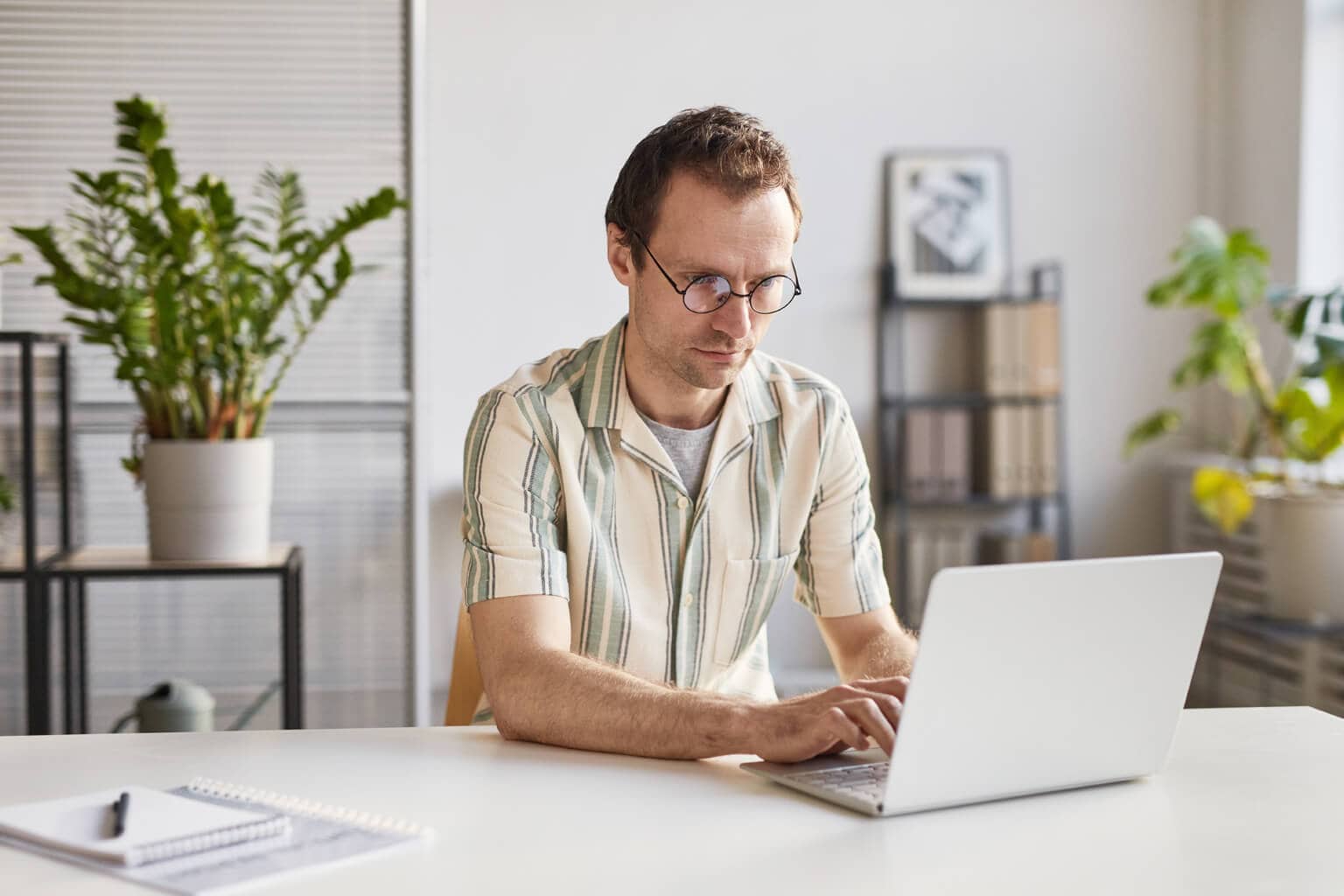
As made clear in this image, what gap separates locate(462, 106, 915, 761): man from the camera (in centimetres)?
158

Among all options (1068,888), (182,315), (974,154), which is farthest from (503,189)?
(1068,888)

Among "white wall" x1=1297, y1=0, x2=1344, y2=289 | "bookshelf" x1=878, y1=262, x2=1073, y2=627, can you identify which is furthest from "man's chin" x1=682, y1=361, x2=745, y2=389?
"white wall" x1=1297, y1=0, x2=1344, y2=289

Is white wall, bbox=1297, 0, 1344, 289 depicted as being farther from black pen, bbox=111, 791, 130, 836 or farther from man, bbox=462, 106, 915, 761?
black pen, bbox=111, 791, 130, 836

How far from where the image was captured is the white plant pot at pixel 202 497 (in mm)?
2564

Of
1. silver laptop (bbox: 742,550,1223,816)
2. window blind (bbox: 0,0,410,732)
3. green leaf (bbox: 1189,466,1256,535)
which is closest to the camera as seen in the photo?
silver laptop (bbox: 742,550,1223,816)

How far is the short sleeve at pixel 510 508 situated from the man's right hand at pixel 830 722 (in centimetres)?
38

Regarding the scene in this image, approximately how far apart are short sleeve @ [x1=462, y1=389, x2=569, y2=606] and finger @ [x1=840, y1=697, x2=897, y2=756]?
17.6 inches

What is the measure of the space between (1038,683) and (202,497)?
1869 mm

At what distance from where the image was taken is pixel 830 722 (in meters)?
1.23

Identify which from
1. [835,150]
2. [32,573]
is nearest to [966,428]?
[835,150]

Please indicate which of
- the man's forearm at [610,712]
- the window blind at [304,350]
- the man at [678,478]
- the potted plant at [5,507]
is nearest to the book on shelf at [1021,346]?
the window blind at [304,350]

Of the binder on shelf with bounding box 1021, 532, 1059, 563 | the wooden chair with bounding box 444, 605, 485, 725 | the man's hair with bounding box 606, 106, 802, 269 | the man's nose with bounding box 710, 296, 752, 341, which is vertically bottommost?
the binder on shelf with bounding box 1021, 532, 1059, 563

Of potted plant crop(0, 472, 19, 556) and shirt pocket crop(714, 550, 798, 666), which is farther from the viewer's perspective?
potted plant crop(0, 472, 19, 556)

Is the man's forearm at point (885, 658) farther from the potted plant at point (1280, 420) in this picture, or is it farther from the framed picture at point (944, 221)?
the framed picture at point (944, 221)
